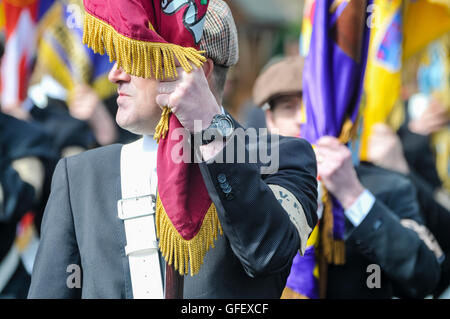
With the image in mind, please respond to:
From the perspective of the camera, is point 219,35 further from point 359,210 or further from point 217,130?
point 359,210

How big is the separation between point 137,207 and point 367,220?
4.51ft

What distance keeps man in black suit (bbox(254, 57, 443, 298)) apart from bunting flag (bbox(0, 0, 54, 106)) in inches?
80.1

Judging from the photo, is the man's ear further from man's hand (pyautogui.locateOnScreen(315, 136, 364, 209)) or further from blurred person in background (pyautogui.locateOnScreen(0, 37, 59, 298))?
blurred person in background (pyautogui.locateOnScreen(0, 37, 59, 298))

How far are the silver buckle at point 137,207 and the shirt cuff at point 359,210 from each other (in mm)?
→ 1295

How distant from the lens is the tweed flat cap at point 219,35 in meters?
2.24

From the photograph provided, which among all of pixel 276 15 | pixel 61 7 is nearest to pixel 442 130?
pixel 61 7

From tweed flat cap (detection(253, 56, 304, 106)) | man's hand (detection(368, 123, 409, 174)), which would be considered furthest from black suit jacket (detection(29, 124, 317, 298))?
man's hand (detection(368, 123, 409, 174))

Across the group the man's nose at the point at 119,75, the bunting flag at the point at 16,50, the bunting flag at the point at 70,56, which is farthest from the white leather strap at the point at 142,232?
the bunting flag at the point at 70,56

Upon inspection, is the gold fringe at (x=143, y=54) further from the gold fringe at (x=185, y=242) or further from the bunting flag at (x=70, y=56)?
the bunting flag at (x=70, y=56)

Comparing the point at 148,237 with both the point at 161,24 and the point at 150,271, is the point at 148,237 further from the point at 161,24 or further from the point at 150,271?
the point at 161,24

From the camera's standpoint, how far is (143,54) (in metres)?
1.89

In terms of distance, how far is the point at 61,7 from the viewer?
18.1 ft
